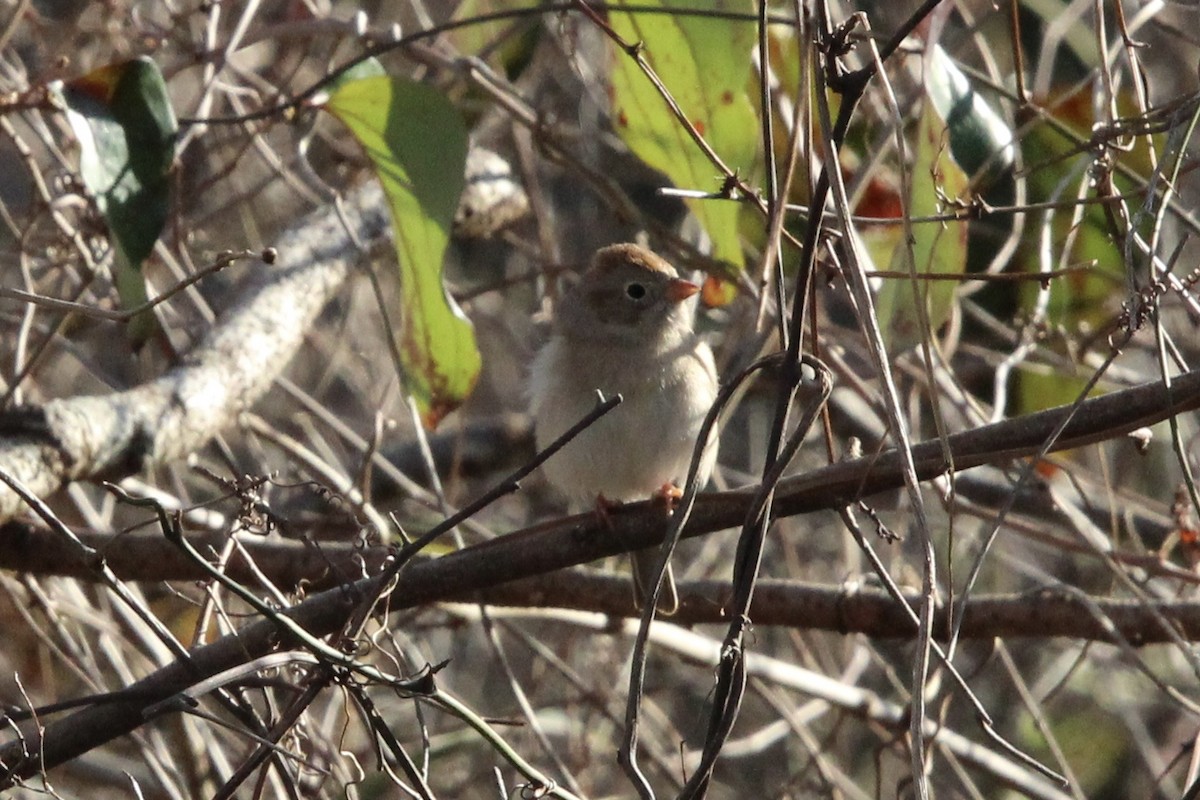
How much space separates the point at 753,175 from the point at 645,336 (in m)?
1.27

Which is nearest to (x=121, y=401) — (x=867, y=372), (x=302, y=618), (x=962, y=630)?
(x=302, y=618)

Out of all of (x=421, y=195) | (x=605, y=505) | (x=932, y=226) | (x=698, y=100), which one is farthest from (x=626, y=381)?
(x=932, y=226)

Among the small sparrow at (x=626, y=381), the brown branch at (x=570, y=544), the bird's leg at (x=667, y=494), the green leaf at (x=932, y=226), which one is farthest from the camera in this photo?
the small sparrow at (x=626, y=381)

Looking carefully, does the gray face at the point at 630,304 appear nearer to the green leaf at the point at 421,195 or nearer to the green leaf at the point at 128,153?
the green leaf at the point at 421,195

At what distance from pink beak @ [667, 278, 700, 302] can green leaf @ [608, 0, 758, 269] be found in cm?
103

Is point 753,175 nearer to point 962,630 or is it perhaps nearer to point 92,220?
point 962,630

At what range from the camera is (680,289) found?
15.0 ft

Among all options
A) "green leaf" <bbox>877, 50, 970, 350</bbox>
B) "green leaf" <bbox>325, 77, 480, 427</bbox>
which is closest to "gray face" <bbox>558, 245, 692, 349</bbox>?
"green leaf" <bbox>325, 77, 480, 427</bbox>

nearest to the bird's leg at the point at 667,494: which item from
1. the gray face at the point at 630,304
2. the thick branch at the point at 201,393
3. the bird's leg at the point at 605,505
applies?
the bird's leg at the point at 605,505

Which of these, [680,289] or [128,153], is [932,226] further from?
[128,153]

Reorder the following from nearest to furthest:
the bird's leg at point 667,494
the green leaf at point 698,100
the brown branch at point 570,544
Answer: the brown branch at point 570,544
the green leaf at point 698,100
the bird's leg at point 667,494

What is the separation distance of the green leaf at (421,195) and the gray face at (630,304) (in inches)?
37.9

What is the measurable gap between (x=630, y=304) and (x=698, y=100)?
1250mm

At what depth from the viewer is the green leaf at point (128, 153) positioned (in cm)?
324
